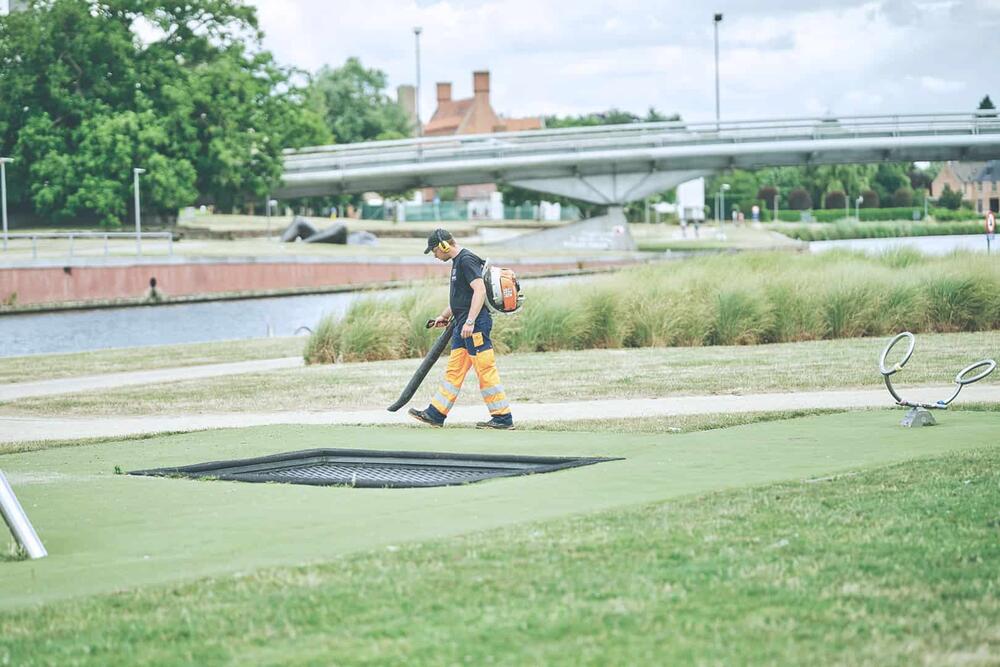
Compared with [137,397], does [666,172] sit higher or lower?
higher

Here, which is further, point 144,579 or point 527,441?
point 527,441

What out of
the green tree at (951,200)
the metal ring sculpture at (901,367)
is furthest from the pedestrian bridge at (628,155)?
the metal ring sculpture at (901,367)

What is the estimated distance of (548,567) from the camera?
6898 millimetres

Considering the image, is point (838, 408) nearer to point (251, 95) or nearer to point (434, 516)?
point (434, 516)

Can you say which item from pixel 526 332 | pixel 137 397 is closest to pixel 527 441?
pixel 137 397

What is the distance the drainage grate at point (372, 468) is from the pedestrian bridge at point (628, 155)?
5946cm

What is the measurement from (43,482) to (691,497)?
515 centimetres

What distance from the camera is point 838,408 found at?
46.1ft

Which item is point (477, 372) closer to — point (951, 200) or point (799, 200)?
point (951, 200)

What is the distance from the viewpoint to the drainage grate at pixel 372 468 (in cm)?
1026

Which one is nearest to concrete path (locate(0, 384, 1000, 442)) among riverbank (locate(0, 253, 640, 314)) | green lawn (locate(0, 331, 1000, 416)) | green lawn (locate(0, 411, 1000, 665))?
green lawn (locate(0, 331, 1000, 416))

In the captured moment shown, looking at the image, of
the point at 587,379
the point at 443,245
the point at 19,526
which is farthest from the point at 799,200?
the point at 19,526

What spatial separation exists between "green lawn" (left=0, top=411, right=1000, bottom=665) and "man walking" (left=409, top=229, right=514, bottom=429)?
7.02 feet

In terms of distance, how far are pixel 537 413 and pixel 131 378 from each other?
9.25 m
